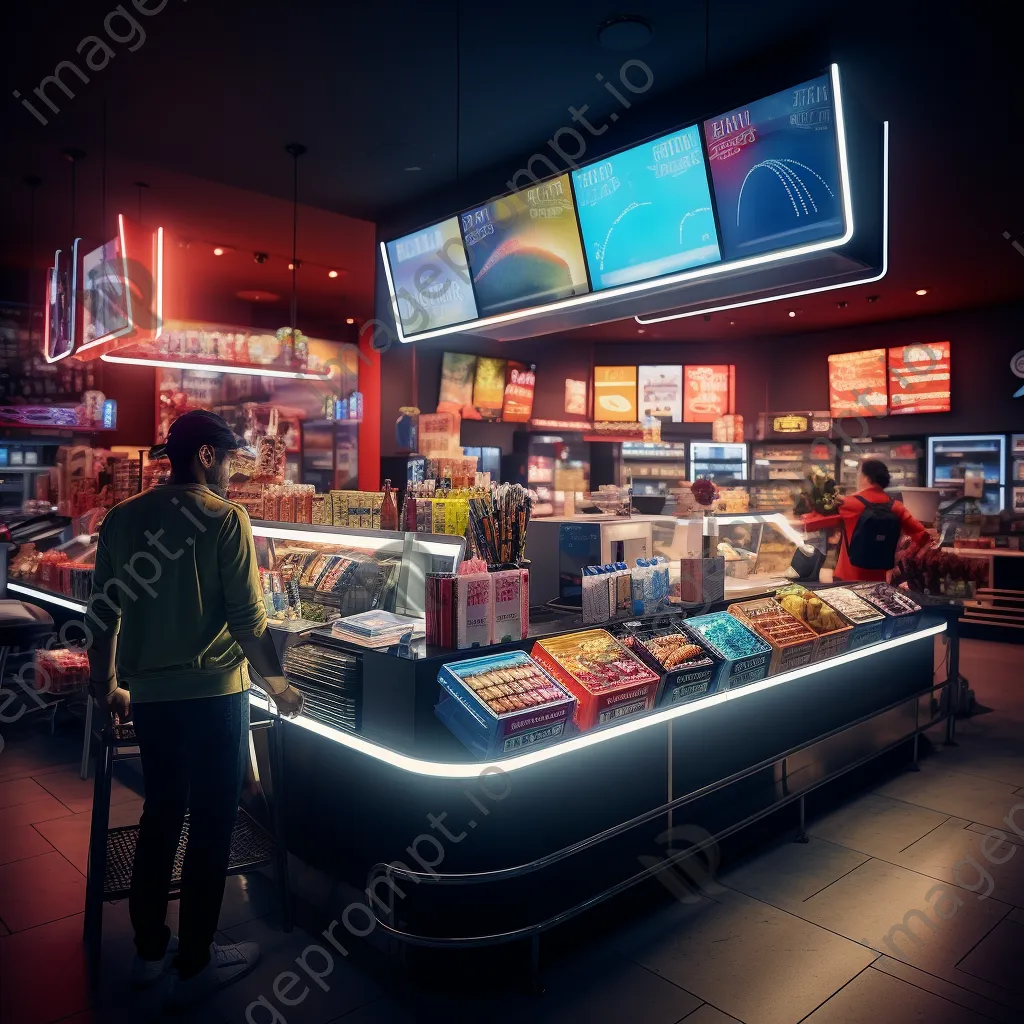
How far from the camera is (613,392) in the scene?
11.5 meters

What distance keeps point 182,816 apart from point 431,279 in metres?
3.66

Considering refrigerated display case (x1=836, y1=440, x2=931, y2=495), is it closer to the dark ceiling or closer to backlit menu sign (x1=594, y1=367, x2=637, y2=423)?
backlit menu sign (x1=594, y1=367, x2=637, y2=423)

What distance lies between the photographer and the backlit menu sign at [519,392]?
360 inches

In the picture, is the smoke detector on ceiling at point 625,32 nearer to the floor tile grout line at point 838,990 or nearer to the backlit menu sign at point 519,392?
the floor tile grout line at point 838,990

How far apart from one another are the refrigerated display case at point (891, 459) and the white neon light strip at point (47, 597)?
9.08 metres

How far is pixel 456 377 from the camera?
8.19m

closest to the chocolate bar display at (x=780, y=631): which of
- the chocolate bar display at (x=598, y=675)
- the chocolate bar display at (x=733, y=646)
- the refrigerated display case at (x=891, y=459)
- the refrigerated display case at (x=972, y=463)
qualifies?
the chocolate bar display at (x=733, y=646)

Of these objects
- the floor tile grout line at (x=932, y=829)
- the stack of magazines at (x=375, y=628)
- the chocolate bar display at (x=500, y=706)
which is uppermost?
the stack of magazines at (x=375, y=628)

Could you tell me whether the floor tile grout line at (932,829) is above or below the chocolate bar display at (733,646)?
below

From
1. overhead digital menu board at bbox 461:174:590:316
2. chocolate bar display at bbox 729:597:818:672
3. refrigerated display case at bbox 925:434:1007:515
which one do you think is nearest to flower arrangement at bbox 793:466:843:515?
chocolate bar display at bbox 729:597:818:672

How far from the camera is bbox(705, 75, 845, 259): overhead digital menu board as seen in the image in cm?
329

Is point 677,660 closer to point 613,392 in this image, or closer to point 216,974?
point 216,974

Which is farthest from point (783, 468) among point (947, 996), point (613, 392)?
point (947, 996)

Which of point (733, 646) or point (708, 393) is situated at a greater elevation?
point (708, 393)
